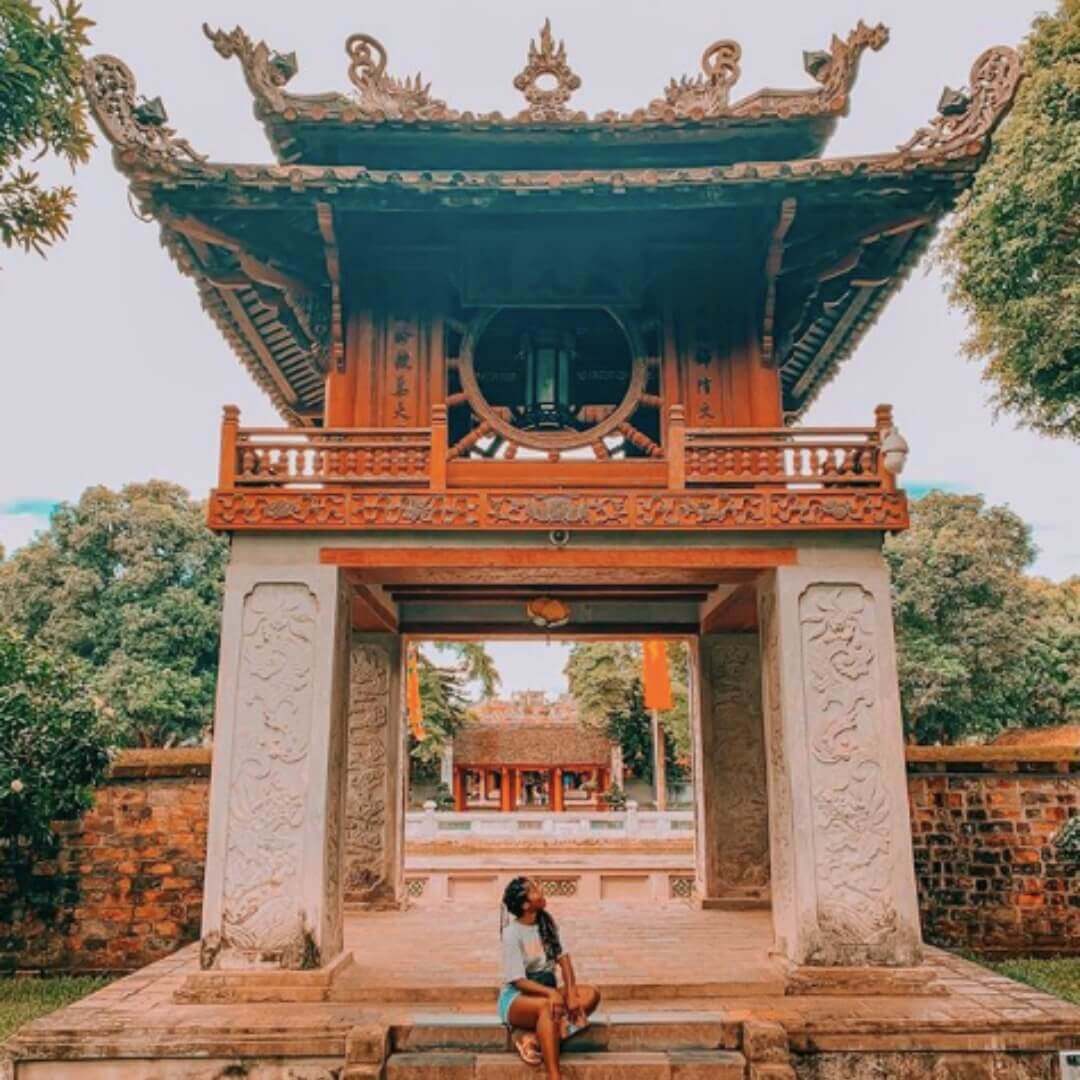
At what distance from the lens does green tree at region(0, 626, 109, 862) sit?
8.23m

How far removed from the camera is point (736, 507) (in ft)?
20.0

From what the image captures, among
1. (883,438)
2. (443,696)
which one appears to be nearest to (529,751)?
(443,696)

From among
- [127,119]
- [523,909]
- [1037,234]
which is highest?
[1037,234]

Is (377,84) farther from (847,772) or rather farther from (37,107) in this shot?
(847,772)

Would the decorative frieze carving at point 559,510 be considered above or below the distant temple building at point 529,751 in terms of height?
above

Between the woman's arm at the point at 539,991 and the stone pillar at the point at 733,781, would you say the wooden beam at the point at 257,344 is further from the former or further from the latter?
the woman's arm at the point at 539,991

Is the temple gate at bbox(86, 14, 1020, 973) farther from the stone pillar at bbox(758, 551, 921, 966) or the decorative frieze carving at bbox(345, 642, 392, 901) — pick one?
the decorative frieze carving at bbox(345, 642, 392, 901)

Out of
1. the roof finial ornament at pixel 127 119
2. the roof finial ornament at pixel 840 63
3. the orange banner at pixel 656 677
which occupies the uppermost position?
the roof finial ornament at pixel 840 63

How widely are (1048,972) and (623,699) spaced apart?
17.8 m

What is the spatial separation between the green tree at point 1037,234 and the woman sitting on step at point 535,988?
30.0 ft

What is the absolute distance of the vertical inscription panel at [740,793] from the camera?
8672 mm

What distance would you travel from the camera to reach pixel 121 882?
31.4 ft

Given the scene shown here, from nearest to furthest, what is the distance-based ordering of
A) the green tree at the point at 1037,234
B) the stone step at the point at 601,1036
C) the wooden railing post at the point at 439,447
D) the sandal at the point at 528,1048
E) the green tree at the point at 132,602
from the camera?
the sandal at the point at 528,1048 < the stone step at the point at 601,1036 < the wooden railing post at the point at 439,447 < the green tree at the point at 1037,234 < the green tree at the point at 132,602

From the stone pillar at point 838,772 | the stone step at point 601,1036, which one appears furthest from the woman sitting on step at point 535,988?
the stone pillar at point 838,772
